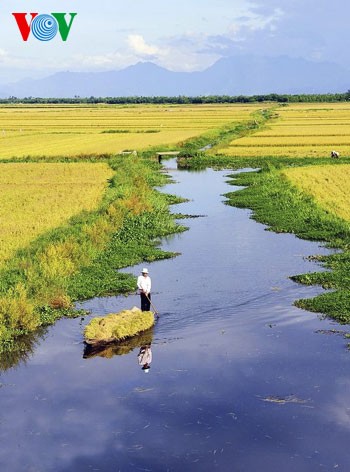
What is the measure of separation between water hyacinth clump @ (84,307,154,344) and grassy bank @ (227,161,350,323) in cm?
444

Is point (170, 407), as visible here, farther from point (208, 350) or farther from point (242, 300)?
point (242, 300)

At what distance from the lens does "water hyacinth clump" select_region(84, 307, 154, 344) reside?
15.0 metres

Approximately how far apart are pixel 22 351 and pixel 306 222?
15779 mm

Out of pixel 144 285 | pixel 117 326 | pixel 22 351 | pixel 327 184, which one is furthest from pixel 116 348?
pixel 327 184

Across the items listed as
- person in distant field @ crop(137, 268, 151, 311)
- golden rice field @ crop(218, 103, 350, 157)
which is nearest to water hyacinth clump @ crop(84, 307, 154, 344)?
person in distant field @ crop(137, 268, 151, 311)

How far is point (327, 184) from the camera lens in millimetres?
38250

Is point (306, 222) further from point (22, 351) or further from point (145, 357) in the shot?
point (22, 351)

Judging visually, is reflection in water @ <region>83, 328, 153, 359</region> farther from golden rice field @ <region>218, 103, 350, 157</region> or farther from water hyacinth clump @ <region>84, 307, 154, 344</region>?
golden rice field @ <region>218, 103, 350, 157</region>

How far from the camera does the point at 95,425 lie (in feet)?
38.3

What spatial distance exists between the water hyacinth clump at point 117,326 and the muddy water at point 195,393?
0.98 feet

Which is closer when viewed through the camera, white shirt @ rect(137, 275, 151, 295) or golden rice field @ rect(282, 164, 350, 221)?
white shirt @ rect(137, 275, 151, 295)

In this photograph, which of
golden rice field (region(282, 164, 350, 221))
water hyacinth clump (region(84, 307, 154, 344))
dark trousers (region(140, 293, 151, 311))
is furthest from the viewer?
golden rice field (region(282, 164, 350, 221))

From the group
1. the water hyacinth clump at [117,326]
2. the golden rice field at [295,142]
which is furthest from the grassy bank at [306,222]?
the golden rice field at [295,142]

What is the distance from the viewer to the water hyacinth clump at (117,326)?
15.0 metres
